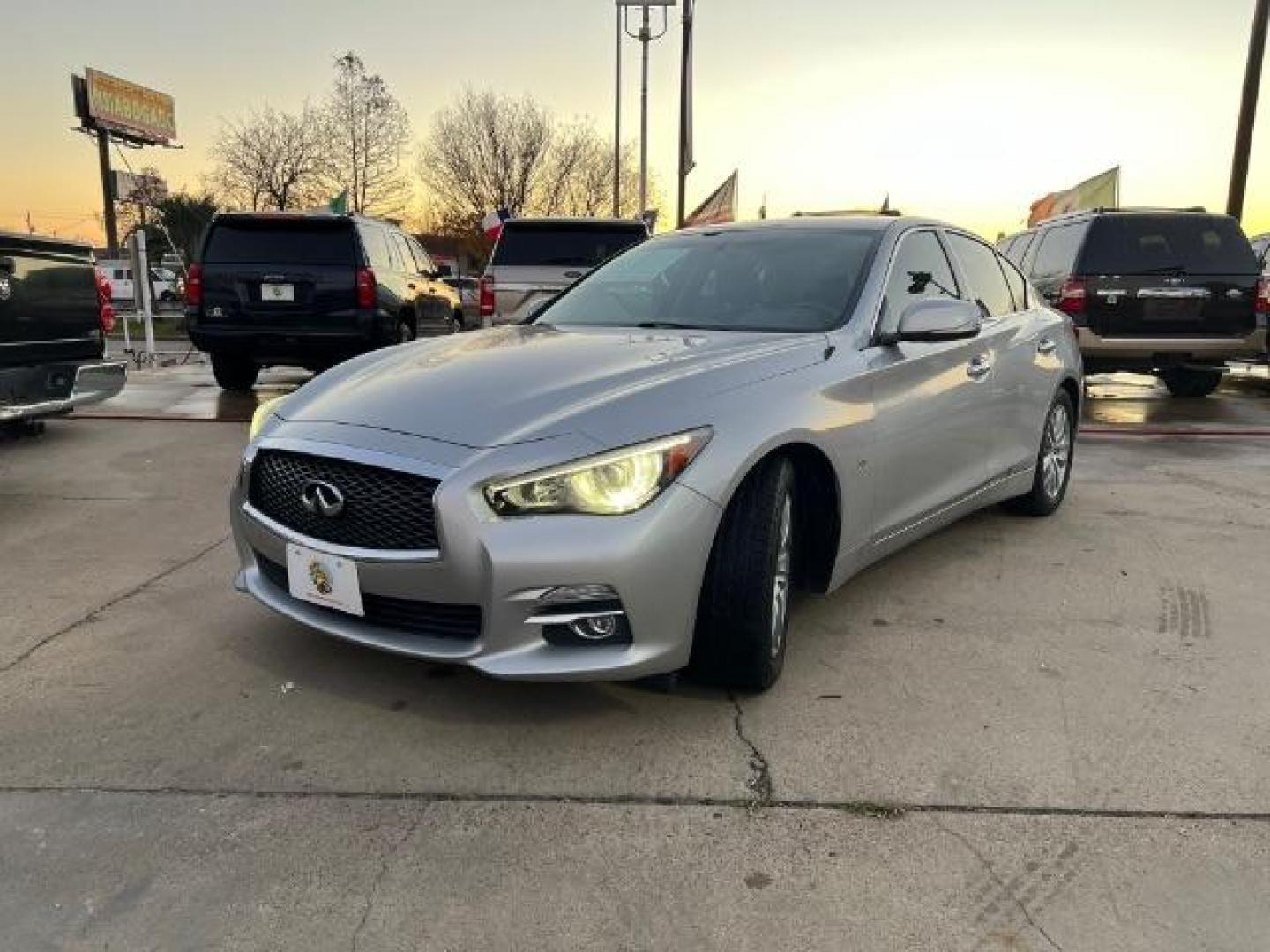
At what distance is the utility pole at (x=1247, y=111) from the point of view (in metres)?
17.4

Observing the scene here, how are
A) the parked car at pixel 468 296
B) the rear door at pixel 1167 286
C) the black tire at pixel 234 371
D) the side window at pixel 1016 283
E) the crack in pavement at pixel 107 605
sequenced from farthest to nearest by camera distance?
the parked car at pixel 468 296 < the black tire at pixel 234 371 < the rear door at pixel 1167 286 < the side window at pixel 1016 283 < the crack in pavement at pixel 107 605

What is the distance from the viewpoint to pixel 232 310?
9820 millimetres

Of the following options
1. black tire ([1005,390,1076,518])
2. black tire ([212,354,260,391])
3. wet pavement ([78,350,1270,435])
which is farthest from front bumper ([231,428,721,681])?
black tire ([212,354,260,391])

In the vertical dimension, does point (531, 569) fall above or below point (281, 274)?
below

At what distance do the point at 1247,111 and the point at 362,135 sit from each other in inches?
1103

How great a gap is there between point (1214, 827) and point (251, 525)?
288 centimetres

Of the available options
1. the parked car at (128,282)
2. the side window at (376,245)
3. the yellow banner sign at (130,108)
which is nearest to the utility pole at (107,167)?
the yellow banner sign at (130,108)

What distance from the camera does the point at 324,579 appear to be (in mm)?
3035

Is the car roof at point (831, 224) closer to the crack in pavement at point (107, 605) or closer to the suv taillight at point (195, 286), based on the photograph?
the crack in pavement at point (107, 605)

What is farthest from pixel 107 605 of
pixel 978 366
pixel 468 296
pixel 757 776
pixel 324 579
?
pixel 468 296

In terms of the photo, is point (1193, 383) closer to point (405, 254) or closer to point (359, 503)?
point (405, 254)

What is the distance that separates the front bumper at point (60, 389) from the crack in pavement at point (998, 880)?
20.2 ft

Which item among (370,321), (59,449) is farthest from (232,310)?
(59,449)

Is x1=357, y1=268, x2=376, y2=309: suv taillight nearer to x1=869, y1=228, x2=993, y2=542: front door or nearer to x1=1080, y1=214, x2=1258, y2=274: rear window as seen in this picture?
x1=869, y1=228, x2=993, y2=542: front door
